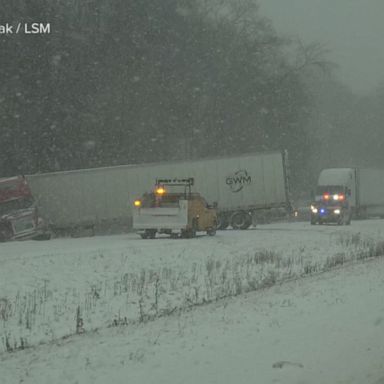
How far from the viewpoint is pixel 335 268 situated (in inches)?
631

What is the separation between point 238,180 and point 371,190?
17.6 meters

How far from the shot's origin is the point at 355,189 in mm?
46062

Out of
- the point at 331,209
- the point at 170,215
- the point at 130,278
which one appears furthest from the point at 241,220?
the point at 130,278

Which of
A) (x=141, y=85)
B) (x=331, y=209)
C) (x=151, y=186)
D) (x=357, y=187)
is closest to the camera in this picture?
(x=151, y=186)

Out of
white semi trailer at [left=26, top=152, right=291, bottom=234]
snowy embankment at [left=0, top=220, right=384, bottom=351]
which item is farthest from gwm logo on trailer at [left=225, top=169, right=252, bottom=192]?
snowy embankment at [left=0, top=220, right=384, bottom=351]

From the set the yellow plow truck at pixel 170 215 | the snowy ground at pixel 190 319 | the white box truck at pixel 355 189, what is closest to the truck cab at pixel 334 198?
the white box truck at pixel 355 189

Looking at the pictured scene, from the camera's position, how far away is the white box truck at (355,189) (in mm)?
42969

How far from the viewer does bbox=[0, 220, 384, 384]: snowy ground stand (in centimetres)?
709

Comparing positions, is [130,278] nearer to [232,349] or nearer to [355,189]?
[232,349]

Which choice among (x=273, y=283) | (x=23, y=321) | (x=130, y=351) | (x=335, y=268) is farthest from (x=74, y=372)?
(x=335, y=268)

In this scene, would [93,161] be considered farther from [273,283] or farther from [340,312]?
[340,312]

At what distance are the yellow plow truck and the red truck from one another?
17.1 feet

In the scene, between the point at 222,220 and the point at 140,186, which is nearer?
the point at 140,186

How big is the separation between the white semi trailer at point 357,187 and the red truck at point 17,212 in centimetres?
1860
